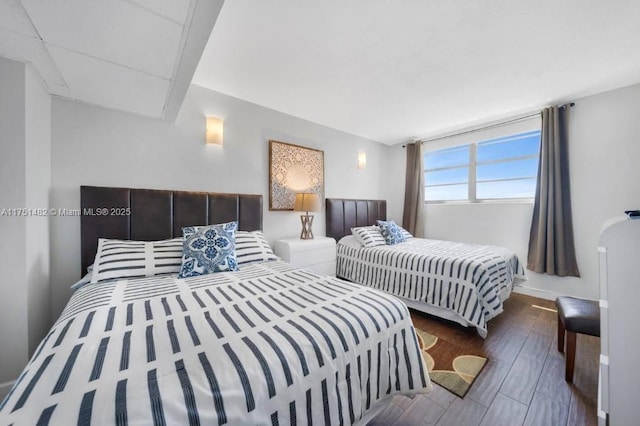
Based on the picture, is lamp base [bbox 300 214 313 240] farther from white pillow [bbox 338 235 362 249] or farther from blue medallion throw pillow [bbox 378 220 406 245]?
blue medallion throw pillow [bbox 378 220 406 245]

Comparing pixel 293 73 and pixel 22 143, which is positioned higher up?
pixel 293 73

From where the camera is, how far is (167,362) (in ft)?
2.36

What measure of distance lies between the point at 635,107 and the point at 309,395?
13.8 ft

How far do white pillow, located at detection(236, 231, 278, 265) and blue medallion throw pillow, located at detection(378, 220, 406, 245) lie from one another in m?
1.82

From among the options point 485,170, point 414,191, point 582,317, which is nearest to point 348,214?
point 414,191

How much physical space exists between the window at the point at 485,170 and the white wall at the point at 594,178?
326 mm

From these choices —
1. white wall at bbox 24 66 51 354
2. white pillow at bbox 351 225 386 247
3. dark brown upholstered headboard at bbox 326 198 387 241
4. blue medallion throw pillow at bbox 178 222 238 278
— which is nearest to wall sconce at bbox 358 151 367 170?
dark brown upholstered headboard at bbox 326 198 387 241

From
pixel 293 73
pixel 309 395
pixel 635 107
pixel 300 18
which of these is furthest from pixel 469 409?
pixel 635 107

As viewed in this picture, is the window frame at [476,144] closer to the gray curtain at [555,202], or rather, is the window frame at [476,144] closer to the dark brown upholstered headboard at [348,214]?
the gray curtain at [555,202]

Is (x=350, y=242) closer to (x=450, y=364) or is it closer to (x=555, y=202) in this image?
(x=450, y=364)

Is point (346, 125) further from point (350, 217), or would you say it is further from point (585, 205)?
point (585, 205)

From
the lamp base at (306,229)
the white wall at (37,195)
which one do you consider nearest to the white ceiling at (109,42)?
the white wall at (37,195)

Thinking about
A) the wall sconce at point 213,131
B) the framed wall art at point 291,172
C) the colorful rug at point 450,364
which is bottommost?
the colorful rug at point 450,364

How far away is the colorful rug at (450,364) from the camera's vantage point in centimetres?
152
